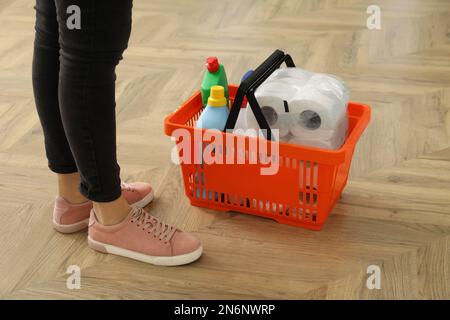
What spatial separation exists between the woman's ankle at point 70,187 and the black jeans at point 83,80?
0.06 metres

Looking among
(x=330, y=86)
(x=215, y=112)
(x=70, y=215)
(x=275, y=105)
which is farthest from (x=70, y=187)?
(x=330, y=86)

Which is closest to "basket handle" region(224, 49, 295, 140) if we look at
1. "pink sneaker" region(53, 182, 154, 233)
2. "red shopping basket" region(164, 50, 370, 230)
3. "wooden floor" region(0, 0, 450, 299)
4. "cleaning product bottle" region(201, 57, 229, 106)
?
"red shopping basket" region(164, 50, 370, 230)

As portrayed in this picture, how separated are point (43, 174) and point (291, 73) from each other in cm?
64

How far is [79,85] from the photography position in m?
1.02

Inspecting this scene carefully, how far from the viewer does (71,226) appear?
4.31 feet

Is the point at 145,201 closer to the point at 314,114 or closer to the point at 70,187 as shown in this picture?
the point at 70,187

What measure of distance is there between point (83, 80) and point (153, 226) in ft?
1.17

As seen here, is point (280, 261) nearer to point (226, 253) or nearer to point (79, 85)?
point (226, 253)

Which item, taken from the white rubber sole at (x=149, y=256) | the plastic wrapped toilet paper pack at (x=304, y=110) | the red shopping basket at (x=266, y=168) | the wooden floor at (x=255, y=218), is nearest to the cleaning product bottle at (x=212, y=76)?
the red shopping basket at (x=266, y=168)

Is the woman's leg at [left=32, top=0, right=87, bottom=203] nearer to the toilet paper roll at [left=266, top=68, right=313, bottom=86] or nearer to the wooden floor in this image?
the wooden floor

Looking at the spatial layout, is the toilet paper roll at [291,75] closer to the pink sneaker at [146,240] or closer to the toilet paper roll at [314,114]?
the toilet paper roll at [314,114]

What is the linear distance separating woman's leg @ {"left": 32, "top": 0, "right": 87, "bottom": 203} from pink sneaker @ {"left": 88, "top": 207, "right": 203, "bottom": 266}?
5.1 inches

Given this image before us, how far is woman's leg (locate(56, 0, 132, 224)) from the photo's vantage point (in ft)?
3.13

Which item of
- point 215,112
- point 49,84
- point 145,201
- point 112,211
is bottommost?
point 145,201
